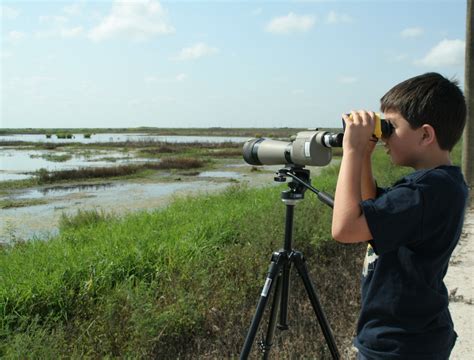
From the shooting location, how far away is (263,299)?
1984 millimetres

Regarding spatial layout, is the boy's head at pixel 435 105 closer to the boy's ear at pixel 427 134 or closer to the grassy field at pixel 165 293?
the boy's ear at pixel 427 134

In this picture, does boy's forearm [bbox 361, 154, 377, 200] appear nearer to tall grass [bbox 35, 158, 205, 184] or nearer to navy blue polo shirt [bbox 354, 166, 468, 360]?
navy blue polo shirt [bbox 354, 166, 468, 360]

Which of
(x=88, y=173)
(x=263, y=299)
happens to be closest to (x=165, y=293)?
(x=263, y=299)

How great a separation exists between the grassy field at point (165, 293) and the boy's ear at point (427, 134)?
173 cm

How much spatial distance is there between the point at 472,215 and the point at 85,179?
42.7 feet

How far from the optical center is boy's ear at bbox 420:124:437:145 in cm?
137

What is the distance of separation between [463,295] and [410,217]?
3.00 meters

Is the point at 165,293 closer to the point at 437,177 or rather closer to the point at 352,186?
the point at 352,186

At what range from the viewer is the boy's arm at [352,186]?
1.29 m

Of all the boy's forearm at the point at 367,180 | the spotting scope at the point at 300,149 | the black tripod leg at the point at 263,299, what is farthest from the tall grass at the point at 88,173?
the boy's forearm at the point at 367,180

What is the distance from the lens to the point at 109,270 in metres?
3.56

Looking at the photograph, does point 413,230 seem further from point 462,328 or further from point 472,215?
point 472,215

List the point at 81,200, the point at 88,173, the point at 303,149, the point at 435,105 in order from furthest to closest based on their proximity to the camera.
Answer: the point at 88,173 → the point at 81,200 → the point at 303,149 → the point at 435,105

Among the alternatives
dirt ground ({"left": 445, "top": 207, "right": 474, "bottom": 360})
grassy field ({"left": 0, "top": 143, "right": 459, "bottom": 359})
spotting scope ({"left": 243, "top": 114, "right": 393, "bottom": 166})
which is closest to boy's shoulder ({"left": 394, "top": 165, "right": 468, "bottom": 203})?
spotting scope ({"left": 243, "top": 114, "right": 393, "bottom": 166})
